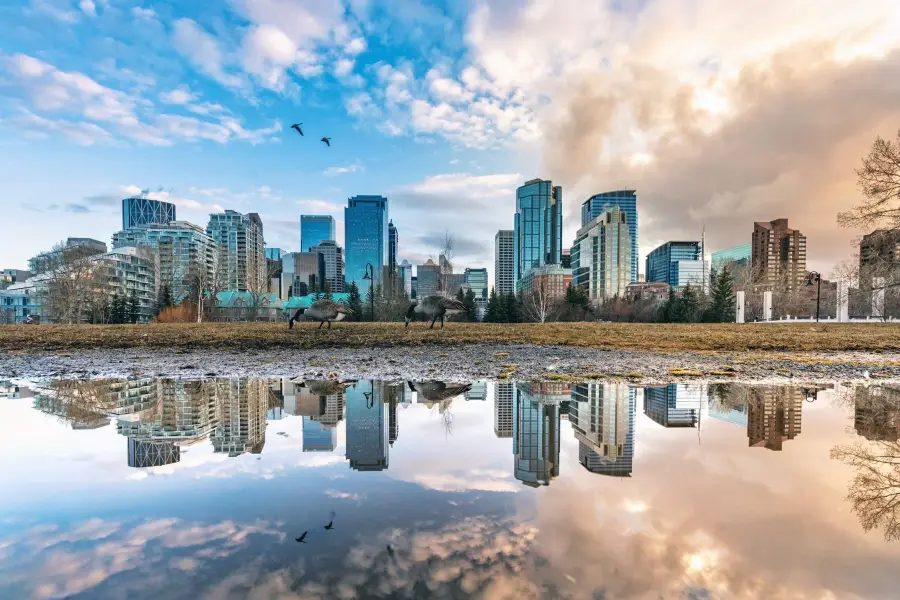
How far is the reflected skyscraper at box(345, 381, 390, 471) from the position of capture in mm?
3498

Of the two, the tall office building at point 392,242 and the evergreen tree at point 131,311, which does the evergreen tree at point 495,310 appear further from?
the tall office building at point 392,242

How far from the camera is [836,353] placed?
12016mm

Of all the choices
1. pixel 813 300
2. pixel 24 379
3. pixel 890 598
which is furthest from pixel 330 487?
pixel 813 300

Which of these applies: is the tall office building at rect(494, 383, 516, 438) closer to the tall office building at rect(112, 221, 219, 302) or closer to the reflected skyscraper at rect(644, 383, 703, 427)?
the reflected skyscraper at rect(644, 383, 703, 427)

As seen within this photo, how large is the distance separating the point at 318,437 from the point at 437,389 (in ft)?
8.66

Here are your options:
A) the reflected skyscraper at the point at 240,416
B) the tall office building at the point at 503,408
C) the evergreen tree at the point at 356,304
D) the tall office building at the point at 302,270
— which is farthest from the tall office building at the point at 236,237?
the tall office building at the point at 503,408

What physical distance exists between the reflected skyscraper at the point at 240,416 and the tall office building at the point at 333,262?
567 ft

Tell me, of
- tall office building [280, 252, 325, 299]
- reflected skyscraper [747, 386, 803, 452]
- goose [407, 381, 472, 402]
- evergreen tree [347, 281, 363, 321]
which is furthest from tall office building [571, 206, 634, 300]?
goose [407, 381, 472, 402]

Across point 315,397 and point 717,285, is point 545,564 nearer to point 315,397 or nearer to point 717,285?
point 315,397

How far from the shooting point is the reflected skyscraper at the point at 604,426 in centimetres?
340

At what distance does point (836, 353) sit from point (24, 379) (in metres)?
20.6

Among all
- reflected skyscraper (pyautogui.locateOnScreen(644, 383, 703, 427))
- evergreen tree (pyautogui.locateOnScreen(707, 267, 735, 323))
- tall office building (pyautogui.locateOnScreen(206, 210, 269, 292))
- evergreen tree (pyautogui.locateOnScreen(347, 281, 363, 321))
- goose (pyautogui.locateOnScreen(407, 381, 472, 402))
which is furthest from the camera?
tall office building (pyautogui.locateOnScreen(206, 210, 269, 292))

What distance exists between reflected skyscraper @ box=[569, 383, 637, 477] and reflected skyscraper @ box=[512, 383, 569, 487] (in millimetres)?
234

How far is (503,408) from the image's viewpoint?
17.2ft
